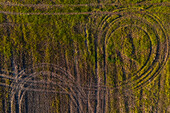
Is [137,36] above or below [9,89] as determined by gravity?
above

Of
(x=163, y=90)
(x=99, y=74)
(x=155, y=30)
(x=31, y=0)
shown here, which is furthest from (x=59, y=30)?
(x=163, y=90)

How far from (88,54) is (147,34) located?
2758 millimetres

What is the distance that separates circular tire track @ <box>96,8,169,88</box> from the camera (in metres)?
6.12

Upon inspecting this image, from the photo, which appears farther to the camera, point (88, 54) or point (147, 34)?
point (88, 54)

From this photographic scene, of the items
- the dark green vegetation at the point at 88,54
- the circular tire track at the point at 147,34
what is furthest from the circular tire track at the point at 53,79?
the circular tire track at the point at 147,34

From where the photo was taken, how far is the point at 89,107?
629cm

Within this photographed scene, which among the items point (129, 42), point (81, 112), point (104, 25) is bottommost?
point (81, 112)

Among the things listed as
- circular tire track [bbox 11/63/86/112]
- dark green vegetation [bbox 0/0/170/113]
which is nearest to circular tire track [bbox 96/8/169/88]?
dark green vegetation [bbox 0/0/170/113]

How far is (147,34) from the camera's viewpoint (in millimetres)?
6148

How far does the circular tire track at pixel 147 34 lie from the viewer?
6.12 metres

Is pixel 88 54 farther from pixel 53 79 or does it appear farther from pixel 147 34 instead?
pixel 147 34

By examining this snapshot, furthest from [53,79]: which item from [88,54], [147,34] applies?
[147,34]

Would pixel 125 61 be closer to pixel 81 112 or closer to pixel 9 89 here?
pixel 81 112

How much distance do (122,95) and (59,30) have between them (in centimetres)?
406
